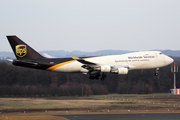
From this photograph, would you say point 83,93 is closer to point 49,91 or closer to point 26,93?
point 49,91

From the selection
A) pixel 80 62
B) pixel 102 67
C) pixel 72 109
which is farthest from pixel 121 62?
pixel 72 109

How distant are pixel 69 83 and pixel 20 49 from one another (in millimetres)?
60745

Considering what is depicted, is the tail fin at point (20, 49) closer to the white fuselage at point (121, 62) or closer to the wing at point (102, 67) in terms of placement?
the white fuselage at point (121, 62)

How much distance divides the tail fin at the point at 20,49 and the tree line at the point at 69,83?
49809 mm

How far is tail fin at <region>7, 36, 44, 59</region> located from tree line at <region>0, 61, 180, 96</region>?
49809 mm

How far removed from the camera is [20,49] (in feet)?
189

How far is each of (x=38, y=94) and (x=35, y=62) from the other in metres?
51.9

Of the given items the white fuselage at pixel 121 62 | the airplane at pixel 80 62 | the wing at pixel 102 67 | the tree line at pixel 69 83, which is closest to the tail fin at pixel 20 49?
the airplane at pixel 80 62

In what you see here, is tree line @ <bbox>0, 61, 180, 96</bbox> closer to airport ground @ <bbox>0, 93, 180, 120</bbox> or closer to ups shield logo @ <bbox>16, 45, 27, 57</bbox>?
airport ground @ <bbox>0, 93, 180, 120</bbox>

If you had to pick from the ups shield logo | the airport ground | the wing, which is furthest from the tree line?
the wing

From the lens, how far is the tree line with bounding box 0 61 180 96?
107m

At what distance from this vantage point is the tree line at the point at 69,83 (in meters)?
107

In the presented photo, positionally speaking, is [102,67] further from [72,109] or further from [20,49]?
[72,109]

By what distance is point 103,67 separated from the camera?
184 ft
